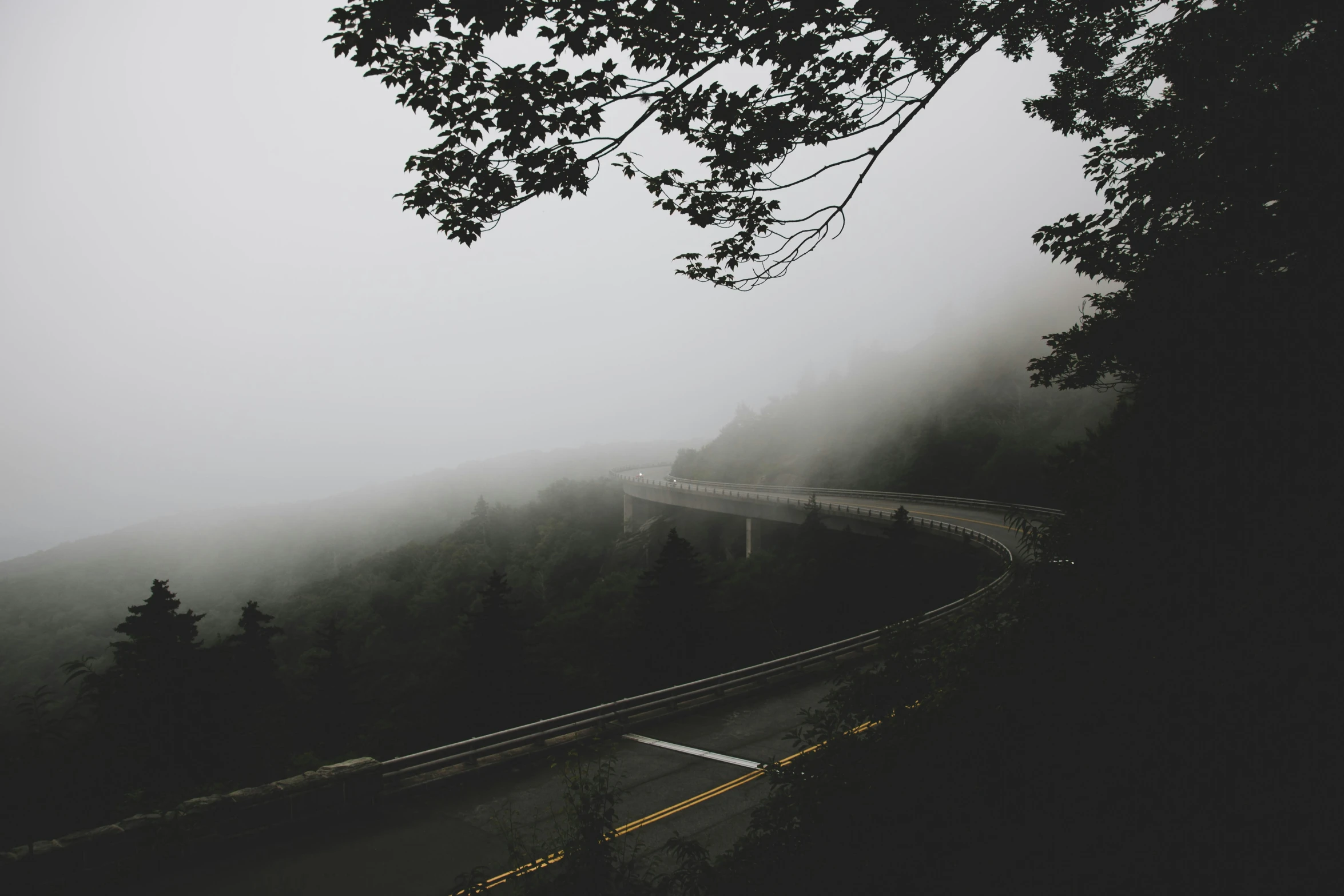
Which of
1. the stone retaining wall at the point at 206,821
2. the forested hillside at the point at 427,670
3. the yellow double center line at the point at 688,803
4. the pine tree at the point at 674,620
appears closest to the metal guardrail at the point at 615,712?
the stone retaining wall at the point at 206,821

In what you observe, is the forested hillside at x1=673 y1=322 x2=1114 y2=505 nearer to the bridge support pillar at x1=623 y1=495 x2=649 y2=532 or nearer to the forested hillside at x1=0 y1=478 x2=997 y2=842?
the forested hillside at x1=0 y1=478 x2=997 y2=842

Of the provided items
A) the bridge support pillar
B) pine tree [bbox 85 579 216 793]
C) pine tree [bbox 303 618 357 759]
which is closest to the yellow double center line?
pine tree [bbox 85 579 216 793]

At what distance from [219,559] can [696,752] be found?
121057 mm

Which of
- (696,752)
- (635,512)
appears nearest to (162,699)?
(696,752)

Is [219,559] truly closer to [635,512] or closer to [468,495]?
[468,495]

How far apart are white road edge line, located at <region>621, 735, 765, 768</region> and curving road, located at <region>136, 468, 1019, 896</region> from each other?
0.11ft

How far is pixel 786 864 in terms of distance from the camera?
479 centimetres

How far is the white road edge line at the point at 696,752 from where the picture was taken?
34.7 ft

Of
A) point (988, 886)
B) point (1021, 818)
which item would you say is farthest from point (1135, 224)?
point (988, 886)

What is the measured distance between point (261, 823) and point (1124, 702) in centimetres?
1035

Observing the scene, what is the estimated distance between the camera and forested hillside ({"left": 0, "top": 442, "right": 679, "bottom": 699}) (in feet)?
232

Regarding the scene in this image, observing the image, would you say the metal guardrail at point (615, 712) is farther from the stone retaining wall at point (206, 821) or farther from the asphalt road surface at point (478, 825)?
the stone retaining wall at point (206, 821)

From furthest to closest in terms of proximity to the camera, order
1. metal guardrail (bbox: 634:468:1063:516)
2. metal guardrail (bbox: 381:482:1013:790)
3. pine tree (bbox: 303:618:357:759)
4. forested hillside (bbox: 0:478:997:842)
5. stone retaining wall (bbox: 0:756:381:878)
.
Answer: metal guardrail (bbox: 634:468:1063:516)
pine tree (bbox: 303:618:357:759)
metal guardrail (bbox: 381:482:1013:790)
forested hillside (bbox: 0:478:997:842)
stone retaining wall (bbox: 0:756:381:878)

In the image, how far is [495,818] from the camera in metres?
5.70
